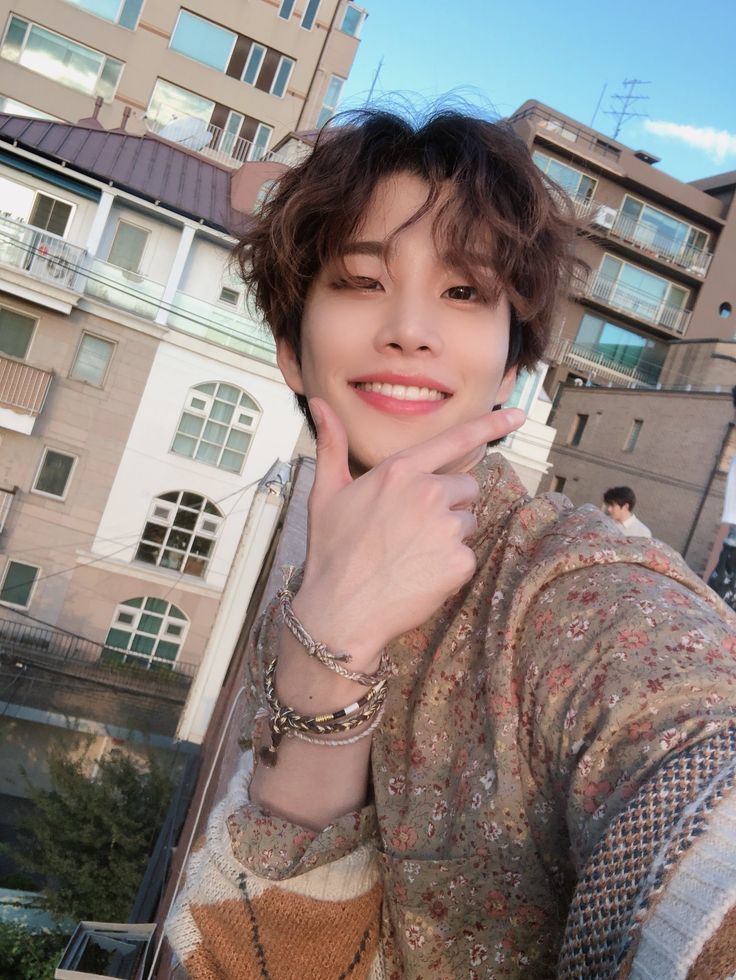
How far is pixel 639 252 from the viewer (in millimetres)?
20844

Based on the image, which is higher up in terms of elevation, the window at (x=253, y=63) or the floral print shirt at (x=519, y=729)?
the window at (x=253, y=63)

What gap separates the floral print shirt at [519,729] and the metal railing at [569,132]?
21.8 metres

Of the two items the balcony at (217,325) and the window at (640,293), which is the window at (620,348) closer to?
the window at (640,293)

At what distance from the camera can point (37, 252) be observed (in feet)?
46.3

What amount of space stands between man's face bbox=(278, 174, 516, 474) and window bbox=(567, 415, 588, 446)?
2006 cm

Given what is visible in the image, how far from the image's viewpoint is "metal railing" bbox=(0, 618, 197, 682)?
14766 millimetres

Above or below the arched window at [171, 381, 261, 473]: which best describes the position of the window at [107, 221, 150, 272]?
above

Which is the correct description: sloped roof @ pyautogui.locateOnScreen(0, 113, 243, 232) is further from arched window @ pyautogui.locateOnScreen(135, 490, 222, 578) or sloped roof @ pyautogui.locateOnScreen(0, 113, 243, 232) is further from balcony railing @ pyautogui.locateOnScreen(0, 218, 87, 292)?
arched window @ pyautogui.locateOnScreen(135, 490, 222, 578)

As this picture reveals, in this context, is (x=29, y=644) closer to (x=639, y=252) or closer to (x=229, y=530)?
(x=229, y=530)

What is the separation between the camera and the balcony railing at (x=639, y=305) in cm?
2116

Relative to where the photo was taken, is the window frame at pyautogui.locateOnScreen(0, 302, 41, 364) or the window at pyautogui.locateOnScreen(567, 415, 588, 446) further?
the window at pyautogui.locateOnScreen(567, 415, 588, 446)

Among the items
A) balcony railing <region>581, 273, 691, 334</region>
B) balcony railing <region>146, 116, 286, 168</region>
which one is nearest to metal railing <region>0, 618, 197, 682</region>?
balcony railing <region>146, 116, 286, 168</region>

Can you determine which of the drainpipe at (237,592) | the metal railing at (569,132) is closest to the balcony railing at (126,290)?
the drainpipe at (237,592)

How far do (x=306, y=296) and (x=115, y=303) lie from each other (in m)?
14.8
